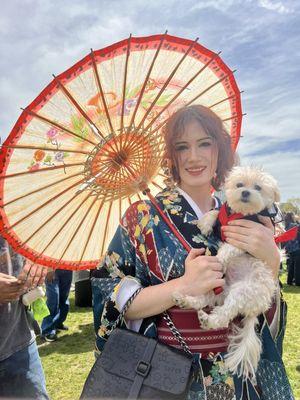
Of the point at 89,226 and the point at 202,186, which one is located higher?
the point at 202,186

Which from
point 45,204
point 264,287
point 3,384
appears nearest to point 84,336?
point 3,384

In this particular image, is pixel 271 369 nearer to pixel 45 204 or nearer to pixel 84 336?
pixel 45 204

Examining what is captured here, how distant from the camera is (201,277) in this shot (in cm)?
188

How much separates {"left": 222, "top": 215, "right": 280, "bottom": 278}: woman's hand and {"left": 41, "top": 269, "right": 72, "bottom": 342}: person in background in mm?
4925

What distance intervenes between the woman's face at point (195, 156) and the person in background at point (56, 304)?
466 cm

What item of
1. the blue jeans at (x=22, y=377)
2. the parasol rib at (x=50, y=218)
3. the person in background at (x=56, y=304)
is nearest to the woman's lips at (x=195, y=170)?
the parasol rib at (x=50, y=218)

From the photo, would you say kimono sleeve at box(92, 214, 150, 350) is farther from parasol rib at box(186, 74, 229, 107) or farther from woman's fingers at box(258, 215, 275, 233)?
parasol rib at box(186, 74, 229, 107)

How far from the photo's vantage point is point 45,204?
7.47 ft

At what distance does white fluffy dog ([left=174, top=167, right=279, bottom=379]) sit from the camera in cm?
184

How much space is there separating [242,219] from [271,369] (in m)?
0.75

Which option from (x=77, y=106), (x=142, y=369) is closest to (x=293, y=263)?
(x=142, y=369)

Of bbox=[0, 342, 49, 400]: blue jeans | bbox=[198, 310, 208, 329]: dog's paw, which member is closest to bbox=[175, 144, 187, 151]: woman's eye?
bbox=[198, 310, 208, 329]: dog's paw

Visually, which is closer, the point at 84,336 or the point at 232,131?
the point at 232,131

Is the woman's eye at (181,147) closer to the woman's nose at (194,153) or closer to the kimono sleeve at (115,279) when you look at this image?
the woman's nose at (194,153)
